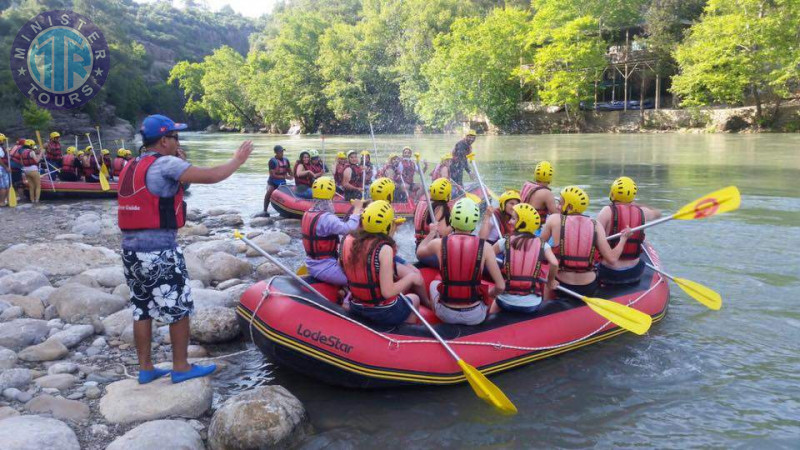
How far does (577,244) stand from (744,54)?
2837 centimetres

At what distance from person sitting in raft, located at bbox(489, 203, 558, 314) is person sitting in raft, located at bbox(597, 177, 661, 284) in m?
1.04

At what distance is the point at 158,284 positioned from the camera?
3.79 meters

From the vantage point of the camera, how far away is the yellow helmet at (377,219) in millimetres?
4121

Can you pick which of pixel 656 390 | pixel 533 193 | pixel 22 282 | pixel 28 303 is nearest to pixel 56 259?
pixel 22 282

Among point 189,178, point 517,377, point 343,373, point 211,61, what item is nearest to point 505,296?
point 517,377

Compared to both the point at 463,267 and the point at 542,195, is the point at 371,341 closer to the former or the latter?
the point at 463,267

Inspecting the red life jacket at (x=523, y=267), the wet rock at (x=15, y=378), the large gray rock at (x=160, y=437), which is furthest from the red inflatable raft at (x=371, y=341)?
the wet rock at (x=15, y=378)

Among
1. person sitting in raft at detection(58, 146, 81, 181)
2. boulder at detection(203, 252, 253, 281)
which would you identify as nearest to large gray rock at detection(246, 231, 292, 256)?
boulder at detection(203, 252, 253, 281)

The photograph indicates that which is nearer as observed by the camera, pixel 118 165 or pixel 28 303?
pixel 28 303

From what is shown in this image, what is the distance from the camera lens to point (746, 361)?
→ 16.3 ft

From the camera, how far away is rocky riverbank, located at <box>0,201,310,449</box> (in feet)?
11.8

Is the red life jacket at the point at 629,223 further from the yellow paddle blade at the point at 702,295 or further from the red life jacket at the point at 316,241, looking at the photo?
the red life jacket at the point at 316,241

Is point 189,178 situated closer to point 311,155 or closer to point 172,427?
point 172,427

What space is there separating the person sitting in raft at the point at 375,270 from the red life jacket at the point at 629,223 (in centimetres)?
239
